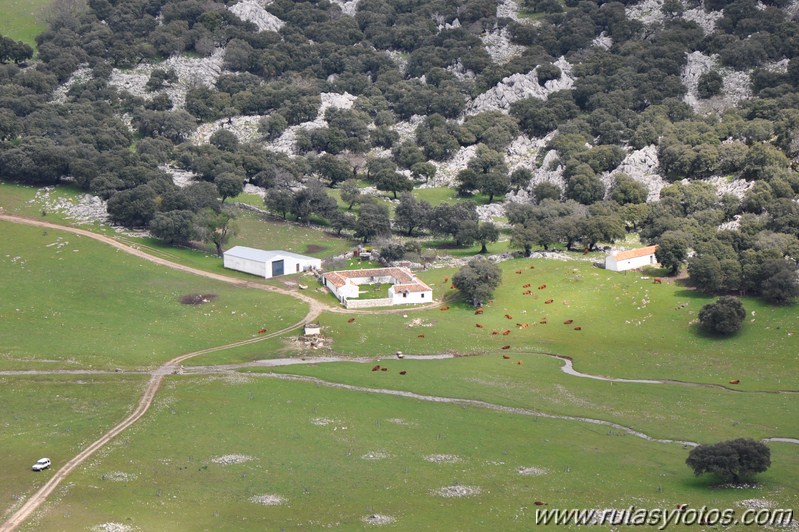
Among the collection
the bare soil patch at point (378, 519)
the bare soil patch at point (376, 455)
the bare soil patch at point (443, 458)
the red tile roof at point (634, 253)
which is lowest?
the bare soil patch at point (378, 519)

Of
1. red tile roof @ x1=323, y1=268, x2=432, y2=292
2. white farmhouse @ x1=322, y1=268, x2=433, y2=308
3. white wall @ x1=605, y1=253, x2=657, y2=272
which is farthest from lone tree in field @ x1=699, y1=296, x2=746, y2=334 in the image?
red tile roof @ x1=323, y1=268, x2=432, y2=292

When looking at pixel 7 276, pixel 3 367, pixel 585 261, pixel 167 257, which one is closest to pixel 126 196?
pixel 167 257

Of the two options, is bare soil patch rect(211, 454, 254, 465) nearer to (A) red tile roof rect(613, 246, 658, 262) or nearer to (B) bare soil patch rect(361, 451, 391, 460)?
(B) bare soil patch rect(361, 451, 391, 460)

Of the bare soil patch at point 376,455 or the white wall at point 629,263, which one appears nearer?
the bare soil patch at point 376,455

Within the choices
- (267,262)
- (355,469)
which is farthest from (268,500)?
(267,262)

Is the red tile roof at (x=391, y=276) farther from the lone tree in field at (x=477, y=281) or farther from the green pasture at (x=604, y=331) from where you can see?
the lone tree in field at (x=477, y=281)

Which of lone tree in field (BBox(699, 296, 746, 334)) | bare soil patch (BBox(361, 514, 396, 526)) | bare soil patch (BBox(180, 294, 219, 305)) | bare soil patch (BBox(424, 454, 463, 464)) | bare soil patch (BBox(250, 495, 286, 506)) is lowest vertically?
bare soil patch (BBox(250, 495, 286, 506))

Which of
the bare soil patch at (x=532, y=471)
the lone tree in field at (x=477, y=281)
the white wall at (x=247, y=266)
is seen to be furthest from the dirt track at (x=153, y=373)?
the bare soil patch at (x=532, y=471)
